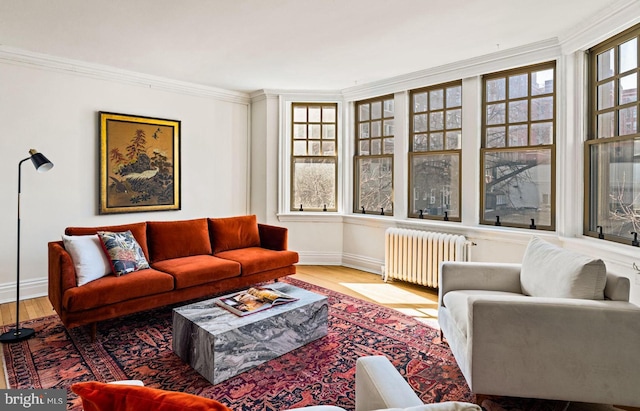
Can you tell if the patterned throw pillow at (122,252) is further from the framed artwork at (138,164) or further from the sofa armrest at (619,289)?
the sofa armrest at (619,289)

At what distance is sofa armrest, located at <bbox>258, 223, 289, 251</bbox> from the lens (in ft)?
15.3

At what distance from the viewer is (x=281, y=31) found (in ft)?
11.3

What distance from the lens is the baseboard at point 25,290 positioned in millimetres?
3908

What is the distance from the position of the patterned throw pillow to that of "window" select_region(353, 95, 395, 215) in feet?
10.3

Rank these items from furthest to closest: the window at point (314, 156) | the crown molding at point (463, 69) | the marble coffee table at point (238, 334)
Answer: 1. the window at point (314, 156)
2. the crown molding at point (463, 69)
3. the marble coffee table at point (238, 334)

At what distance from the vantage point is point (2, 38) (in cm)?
355

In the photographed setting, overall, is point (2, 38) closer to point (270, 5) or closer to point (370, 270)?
point (270, 5)

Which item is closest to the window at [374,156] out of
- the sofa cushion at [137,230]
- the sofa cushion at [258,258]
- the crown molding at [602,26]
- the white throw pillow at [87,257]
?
the sofa cushion at [258,258]

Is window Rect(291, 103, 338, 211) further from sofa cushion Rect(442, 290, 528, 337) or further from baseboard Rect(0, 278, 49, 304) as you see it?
baseboard Rect(0, 278, 49, 304)

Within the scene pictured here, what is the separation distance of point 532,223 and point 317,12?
3033mm

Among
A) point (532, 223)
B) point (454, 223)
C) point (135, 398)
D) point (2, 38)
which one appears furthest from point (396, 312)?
point (2, 38)

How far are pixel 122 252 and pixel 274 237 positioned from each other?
1802 mm

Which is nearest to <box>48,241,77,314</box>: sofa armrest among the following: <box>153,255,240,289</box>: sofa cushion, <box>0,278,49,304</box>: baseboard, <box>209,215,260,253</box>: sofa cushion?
<box>153,255,240,289</box>: sofa cushion
